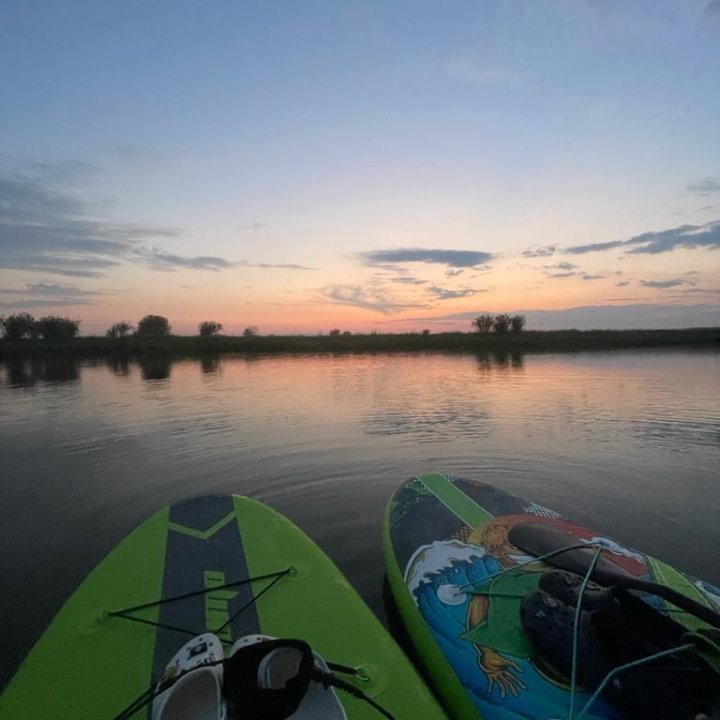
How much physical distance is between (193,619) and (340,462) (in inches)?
223

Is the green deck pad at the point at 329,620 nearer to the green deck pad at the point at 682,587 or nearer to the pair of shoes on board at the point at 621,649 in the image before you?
the pair of shoes on board at the point at 621,649

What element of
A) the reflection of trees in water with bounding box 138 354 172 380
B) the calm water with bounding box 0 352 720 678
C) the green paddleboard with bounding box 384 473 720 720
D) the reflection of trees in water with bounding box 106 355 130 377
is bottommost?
the calm water with bounding box 0 352 720 678

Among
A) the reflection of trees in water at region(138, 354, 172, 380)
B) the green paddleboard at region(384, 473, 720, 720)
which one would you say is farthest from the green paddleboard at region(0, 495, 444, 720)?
the reflection of trees in water at region(138, 354, 172, 380)

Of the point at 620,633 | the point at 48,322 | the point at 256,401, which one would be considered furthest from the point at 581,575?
the point at 48,322

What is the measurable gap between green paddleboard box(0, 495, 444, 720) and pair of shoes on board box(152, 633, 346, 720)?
0.19 metres

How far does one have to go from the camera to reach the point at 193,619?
3.46m

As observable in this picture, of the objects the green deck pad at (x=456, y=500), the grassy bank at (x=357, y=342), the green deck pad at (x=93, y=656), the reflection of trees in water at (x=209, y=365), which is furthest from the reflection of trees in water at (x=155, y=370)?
the green deck pad at (x=93, y=656)

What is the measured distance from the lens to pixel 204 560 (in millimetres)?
4238

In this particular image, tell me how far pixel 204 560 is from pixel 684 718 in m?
3.59

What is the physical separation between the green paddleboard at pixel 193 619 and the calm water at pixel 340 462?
99cm

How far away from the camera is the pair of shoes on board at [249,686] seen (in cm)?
240

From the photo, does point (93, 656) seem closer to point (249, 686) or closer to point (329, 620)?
point (249, 686)

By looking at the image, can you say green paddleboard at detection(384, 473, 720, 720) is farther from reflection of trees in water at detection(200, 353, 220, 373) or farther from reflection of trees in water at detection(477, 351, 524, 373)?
reflection of trees in water at detection(200, 353, 220, 373)

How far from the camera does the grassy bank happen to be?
2378 inches
